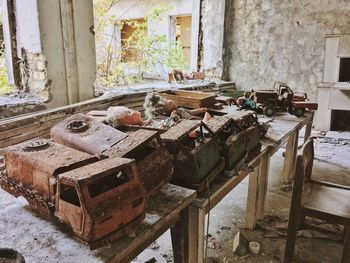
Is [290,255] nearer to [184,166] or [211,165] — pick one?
[211,165]

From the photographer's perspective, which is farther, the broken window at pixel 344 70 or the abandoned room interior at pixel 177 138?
the broken window at pixel 344 70

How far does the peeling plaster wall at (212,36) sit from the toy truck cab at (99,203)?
16.5ft

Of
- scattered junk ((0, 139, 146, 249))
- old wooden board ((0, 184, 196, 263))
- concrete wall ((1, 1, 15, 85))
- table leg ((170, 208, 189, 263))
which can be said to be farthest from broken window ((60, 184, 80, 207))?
concrete wall ((1, 1, 15, 85))

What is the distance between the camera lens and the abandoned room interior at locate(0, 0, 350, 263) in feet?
3.54

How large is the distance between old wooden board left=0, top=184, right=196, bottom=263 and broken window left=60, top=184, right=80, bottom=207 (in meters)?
0.11

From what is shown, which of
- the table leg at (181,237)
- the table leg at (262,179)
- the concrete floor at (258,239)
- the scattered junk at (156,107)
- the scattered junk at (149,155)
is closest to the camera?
the scattered junk at (149,155)

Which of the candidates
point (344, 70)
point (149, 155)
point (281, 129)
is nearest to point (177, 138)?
point (149, 155)

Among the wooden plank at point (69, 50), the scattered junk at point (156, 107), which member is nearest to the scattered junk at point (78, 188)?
the scattered junk at point (156, 107)

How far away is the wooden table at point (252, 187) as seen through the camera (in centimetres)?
145

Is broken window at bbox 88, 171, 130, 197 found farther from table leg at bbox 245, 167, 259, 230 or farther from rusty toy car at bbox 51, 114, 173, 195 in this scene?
table leg at bbox 245, 167, 259, 230

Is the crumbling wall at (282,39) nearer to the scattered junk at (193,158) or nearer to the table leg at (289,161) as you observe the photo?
the table leg at (289,161)

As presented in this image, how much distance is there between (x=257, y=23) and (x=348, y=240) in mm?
4655

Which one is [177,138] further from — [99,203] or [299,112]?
[299,112]

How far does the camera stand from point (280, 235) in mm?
2408
